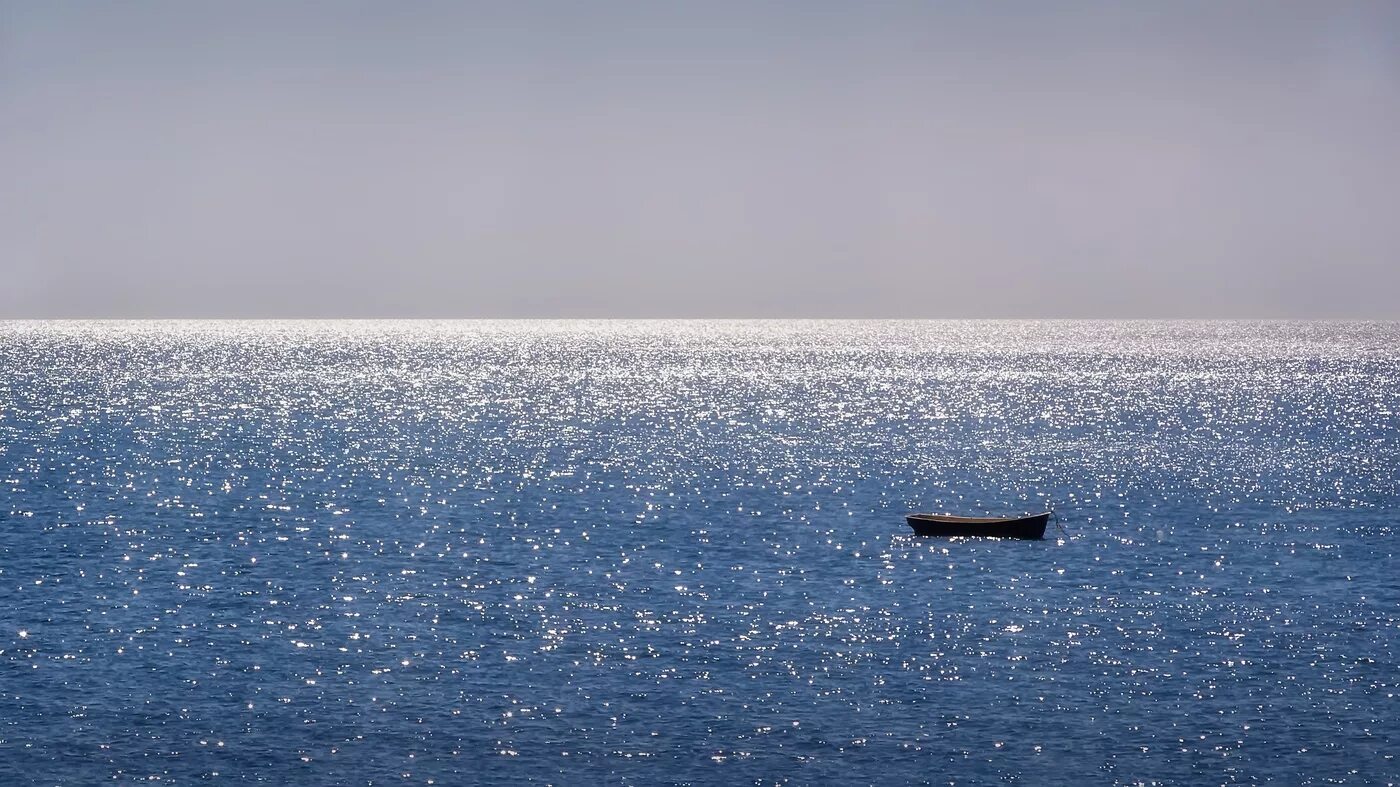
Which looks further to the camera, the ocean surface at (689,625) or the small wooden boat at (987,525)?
the small wooden boat at (987,525)

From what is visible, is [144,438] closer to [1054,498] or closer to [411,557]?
[411,557]

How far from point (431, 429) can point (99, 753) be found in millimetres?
126281

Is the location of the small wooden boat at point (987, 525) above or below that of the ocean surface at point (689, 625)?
above

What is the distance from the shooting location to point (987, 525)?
8906 cm

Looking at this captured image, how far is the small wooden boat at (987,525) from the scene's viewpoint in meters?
88.1

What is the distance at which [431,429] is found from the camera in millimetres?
169875

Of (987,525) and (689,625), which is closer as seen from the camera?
(689,625)

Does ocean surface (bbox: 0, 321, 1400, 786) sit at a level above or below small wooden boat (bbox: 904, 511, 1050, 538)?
below

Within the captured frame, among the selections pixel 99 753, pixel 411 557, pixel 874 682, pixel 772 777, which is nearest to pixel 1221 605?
pixel 874 682

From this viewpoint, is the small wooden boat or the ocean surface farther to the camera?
the small wooden boat

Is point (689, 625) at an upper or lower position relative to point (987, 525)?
lower

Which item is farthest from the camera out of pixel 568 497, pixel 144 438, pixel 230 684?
pixel 144 438

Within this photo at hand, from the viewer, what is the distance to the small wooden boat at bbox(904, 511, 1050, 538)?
88.1m

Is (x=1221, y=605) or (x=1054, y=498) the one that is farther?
(x=1054, y=498)
